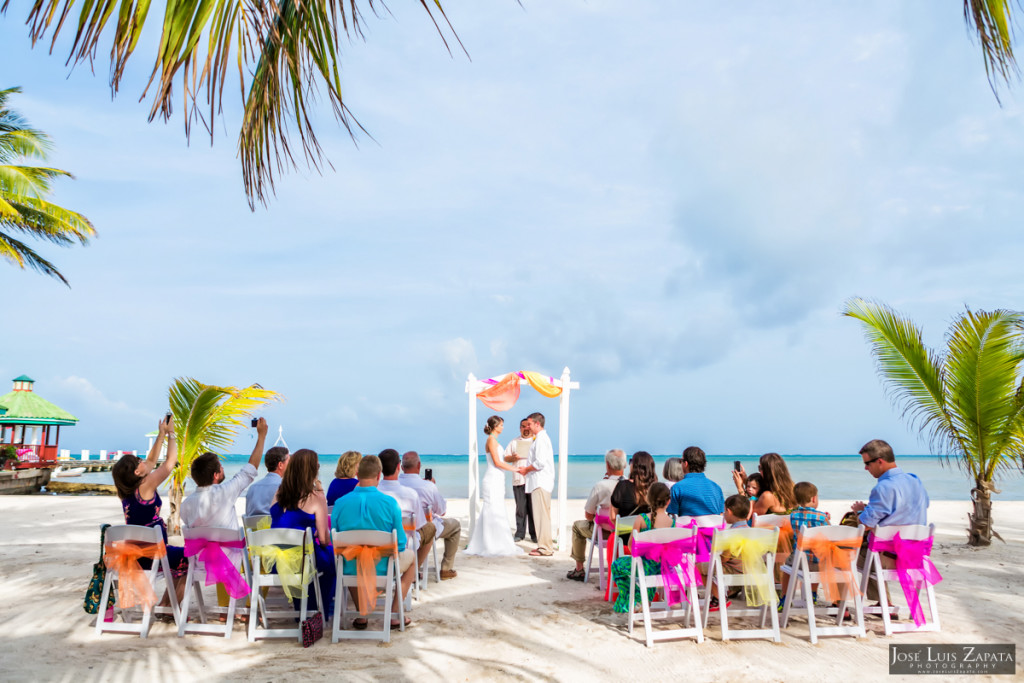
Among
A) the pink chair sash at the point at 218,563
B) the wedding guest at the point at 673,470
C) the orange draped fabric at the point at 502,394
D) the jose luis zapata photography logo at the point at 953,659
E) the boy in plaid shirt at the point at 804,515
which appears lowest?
the jose luis zapata photography logo at the point at 953,659

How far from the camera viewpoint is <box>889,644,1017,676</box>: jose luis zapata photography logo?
14.6 ft

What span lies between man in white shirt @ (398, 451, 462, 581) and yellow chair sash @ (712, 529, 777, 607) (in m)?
2.77

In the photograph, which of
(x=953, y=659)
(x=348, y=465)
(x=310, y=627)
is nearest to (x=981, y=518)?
(x=953, y=659)

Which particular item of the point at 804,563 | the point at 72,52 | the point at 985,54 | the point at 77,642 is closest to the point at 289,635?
the point at 77,642

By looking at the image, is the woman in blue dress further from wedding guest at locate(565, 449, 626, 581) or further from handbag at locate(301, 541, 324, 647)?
wedding guest at locate(565, 449, 626, 581)

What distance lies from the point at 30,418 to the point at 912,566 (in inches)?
1293

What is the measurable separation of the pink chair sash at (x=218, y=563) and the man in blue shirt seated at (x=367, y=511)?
718mm

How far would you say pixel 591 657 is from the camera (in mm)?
4672

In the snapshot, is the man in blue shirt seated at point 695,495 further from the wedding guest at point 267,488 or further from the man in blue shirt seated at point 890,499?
the wedding guest at point 267,488

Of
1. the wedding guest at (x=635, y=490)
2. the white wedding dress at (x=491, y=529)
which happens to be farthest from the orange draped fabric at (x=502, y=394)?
the wedding guest at (x=635, y=490)

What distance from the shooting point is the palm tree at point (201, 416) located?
24.8ft

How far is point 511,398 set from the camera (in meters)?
9.95

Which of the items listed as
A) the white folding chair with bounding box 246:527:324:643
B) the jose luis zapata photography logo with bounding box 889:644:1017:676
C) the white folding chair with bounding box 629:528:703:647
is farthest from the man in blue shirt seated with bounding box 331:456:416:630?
the jose luis zapata photography logo with bounding box 889:644:1017:676

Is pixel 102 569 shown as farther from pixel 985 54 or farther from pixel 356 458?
pixel 985 54
